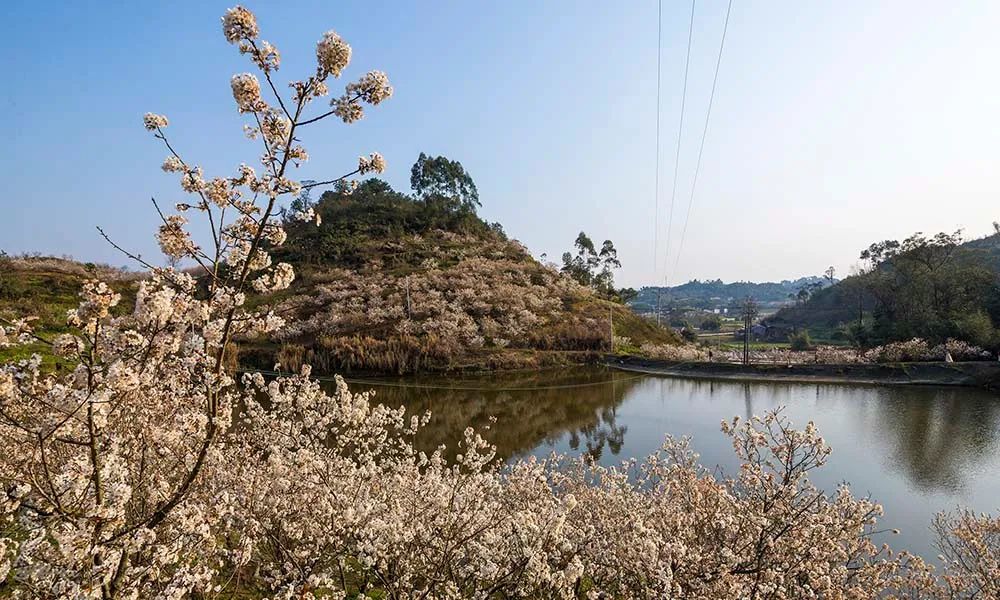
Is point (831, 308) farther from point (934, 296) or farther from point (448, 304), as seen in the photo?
point (448, 304)

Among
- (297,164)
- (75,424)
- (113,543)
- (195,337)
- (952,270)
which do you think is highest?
(952,270)

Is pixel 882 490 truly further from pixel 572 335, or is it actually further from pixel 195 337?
pixel 572 335

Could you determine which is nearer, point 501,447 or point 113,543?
point 113,543

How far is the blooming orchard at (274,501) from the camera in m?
2.37

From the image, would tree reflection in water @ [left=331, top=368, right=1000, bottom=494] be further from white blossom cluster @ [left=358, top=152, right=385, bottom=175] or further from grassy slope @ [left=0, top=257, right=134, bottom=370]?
grassy slope @ [left=0, top=257, right=134, bottom=370]

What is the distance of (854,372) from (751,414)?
10484mm

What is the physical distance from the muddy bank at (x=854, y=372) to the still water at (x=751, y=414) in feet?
4.38

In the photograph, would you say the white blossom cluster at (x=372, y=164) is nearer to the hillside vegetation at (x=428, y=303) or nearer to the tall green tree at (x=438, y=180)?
the hillside vegetation at (x=428, y=303)

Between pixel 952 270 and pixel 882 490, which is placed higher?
pixel 952 270

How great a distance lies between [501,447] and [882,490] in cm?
924

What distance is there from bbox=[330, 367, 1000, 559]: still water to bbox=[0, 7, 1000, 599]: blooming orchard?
3.64 m

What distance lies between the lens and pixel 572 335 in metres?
34.3

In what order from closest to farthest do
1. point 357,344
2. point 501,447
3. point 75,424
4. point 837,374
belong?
1. point 75,424
2. point 501,447
3. point 837,374
4. point 357,344

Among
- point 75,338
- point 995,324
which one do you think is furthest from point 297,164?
point 995,324
